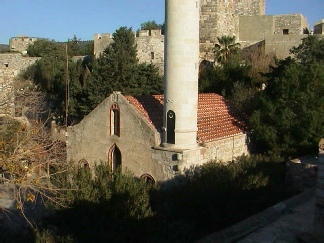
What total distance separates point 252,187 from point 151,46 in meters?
21.0

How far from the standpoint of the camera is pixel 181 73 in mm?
12562

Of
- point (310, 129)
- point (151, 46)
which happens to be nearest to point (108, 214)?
point (310, 129)

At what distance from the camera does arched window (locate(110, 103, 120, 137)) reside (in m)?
13.5

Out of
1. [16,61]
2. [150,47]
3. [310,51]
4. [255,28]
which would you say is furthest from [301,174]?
[16,61]

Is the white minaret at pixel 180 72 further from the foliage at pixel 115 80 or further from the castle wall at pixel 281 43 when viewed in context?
the castle wall at pixel 281 43

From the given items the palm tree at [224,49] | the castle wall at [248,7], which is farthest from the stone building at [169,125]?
the castle wall at [248,7]

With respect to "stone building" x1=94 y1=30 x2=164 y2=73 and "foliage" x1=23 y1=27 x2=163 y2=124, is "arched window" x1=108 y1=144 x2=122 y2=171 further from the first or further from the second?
"stone building" x1=94 y1=30 x2=164 y2=73

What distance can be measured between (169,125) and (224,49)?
14879 mm

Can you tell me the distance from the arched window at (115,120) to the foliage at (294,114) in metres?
5.19

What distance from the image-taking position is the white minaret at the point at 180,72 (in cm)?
1236

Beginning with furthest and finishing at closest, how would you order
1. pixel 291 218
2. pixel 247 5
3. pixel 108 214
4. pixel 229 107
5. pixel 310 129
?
pixel 247 5
pixel 229 107
pixel 310 129
pixel 108 214
pixel 291 218

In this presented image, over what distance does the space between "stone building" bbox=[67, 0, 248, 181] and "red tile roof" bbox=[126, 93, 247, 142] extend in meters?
0.04

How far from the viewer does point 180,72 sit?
12.6 meters

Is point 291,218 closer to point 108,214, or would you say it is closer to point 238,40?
point 108,214
